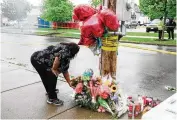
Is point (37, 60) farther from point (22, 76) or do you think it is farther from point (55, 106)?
point (22, 76)

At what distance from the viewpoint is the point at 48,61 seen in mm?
4602

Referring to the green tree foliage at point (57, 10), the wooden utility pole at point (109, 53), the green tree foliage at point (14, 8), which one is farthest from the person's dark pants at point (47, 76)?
the green tree foliage at point (14, 8)

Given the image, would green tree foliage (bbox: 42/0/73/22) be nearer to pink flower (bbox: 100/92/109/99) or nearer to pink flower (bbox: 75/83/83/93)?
pink flower (bbox: 75/83/83/93)

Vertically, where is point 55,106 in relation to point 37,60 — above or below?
below

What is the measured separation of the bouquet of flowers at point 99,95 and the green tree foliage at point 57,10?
86.0 feet

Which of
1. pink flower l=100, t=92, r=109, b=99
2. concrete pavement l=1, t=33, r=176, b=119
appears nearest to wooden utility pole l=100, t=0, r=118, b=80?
pink flower l=100, t=92, r=109, b=99

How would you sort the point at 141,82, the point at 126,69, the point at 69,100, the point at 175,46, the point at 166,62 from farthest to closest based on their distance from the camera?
the point at 175,46 < the point at 166,62 < the point at 126,69 < the point at 141,82 < the point at 69,100

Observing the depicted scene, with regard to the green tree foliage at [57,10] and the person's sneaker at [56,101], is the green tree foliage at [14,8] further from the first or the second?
the person's sneaker at [56,101]

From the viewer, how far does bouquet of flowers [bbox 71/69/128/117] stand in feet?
14.2

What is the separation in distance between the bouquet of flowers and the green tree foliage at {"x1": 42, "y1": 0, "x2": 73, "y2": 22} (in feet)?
86.0

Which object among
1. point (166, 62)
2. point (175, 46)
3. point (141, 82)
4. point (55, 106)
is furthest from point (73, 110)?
point (175, 46)

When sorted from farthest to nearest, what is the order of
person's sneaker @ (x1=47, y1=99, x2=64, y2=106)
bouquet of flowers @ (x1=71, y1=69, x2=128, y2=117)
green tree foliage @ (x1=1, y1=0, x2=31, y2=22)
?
green tree foliage @ (x1=1, y1=0, x2=31, y2=22) → person's sneaker @ (x1=47, y1=99, x2=64, y2=106) → bouquet of flowers @ (x1=71, y1=69, x2=128, y2=117)

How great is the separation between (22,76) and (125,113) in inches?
136

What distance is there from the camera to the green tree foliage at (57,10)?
98.9ft
